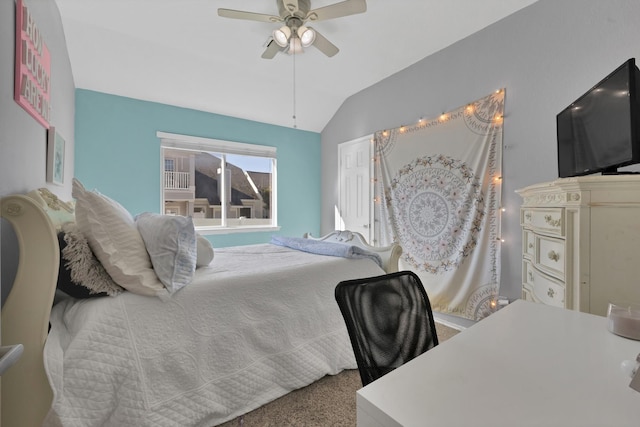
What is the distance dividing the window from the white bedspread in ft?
6.19

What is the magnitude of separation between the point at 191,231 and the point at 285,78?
259 centimetres

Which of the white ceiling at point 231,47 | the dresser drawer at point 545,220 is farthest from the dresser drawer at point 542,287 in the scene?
the white ceiling at point 231,47

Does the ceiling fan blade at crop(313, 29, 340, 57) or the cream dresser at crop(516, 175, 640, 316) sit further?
the ceiling fan blade at crop(313, 29, 340, 57)

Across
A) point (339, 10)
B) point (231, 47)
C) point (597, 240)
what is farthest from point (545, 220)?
point (231, 47)

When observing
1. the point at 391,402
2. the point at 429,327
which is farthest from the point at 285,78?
the point at 391,402

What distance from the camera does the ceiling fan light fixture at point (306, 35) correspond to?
208cm

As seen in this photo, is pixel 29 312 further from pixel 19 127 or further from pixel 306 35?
pixel 306 35

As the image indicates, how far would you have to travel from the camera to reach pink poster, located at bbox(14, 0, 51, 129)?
123cm

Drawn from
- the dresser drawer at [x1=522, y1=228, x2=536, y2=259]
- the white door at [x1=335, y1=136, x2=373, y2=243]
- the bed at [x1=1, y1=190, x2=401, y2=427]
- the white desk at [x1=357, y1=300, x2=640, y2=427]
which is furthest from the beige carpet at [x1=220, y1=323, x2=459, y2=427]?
the white door at [x1=335, y1=136, x2=373, y2=243]

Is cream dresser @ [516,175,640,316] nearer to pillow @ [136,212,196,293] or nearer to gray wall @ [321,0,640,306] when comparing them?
gray wall @ [321,0,640,306]

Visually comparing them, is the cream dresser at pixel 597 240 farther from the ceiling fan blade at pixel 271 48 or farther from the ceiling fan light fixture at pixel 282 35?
the ceiling fan blade at pixel 271 48

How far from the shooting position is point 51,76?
73.4 inches

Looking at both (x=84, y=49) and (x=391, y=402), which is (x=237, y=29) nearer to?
(x=84, y=49)

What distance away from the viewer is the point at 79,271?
1.22m
